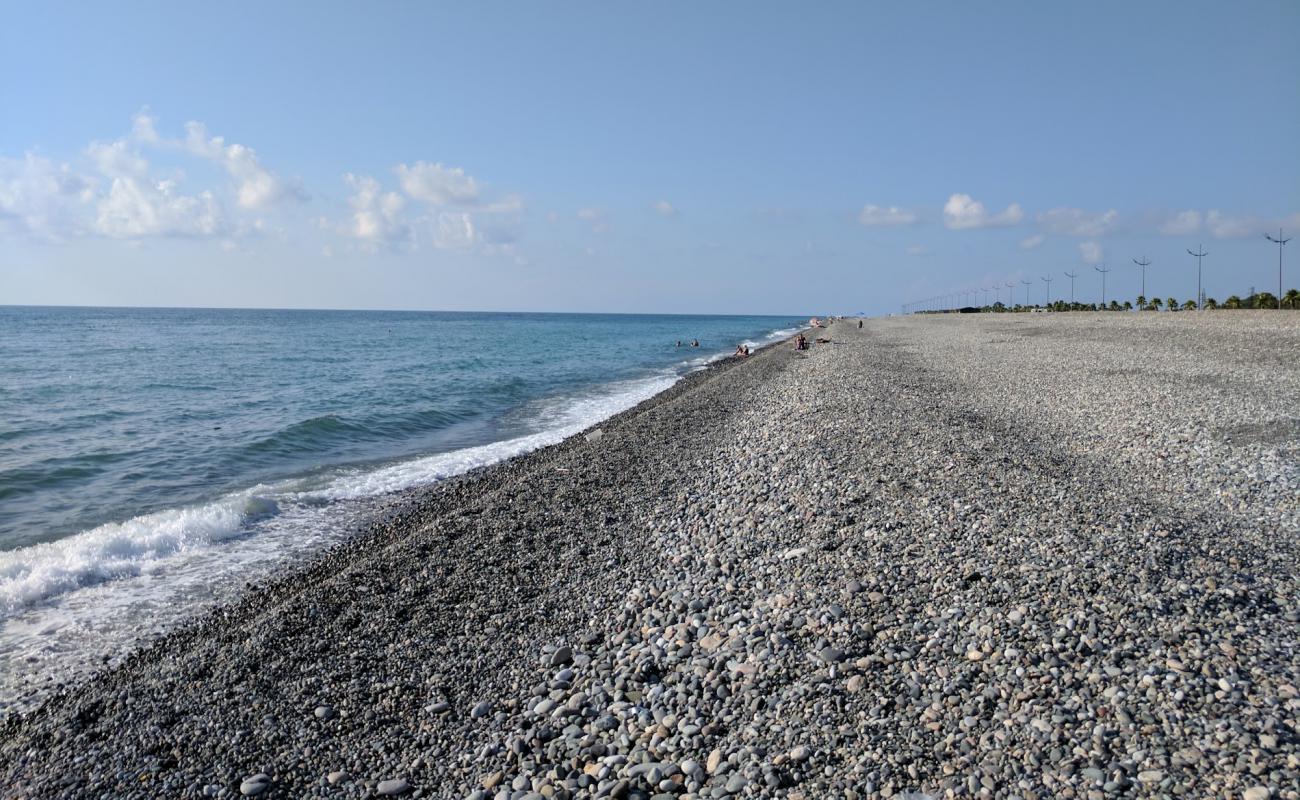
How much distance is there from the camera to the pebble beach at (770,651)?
4531mm

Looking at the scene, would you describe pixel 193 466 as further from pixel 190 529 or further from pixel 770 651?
pixel 770 651

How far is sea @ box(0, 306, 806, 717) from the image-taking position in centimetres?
869

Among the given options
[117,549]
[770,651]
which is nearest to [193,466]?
[117,549]

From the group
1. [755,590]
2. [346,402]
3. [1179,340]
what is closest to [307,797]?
[755,590]

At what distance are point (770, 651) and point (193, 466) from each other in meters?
15.7

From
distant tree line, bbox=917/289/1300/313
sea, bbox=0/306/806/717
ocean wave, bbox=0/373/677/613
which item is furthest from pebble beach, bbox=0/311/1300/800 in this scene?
distant tree line, bbox=917/289/1300/313

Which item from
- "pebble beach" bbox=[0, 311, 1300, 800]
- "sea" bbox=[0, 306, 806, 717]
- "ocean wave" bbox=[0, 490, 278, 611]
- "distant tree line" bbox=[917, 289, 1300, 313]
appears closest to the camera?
"pebble beach" bbox=[0, 311, 1300, 800]

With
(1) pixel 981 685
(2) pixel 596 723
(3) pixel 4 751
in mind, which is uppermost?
(1) pixel 981 685

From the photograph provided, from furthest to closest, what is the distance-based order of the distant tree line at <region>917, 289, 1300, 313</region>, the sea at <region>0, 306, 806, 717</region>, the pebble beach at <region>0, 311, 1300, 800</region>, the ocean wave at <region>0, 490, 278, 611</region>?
the distant tree line at <region>917, 289, 1300, 313</region>, the ocean wave at <region>0, 490, 278, 611</region>, the sea at <region>0, 306, 806, 717</region>, the pebble beach at <region>0, 311, 1300, 800</region>

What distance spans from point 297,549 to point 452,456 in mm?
7209

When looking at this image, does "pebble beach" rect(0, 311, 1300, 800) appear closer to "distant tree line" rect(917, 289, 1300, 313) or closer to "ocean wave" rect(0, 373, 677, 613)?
"ocean wave" rect(0, 373, 677, 613)

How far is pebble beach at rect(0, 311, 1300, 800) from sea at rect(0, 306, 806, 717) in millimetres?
1159

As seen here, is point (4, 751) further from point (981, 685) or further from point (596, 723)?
point (981, 685)

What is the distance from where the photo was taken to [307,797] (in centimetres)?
492
